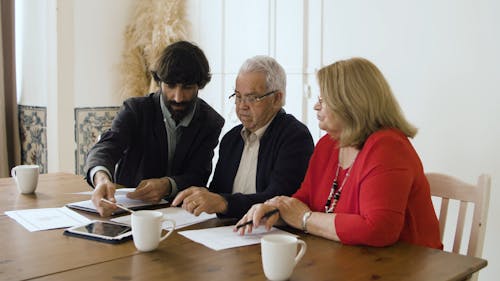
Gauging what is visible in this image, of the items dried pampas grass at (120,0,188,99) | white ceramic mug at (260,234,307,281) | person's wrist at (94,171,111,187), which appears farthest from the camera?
dried pampas grass at (120,0,188,99)

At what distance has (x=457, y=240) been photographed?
1703 millimetres

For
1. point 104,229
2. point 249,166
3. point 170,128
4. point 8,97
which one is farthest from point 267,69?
point 8,97

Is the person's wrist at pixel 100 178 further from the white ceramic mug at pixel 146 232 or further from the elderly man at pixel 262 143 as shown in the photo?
the white ceramic mug at pixel 146 232

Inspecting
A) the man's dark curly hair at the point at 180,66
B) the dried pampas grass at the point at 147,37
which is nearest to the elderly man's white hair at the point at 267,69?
the man's dark curly hair at the point at 180,66

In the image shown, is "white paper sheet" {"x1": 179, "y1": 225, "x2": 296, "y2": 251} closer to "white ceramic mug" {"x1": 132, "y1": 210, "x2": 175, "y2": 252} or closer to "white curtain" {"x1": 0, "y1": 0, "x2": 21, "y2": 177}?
"white ceramic mug" {"x1": 132, "y1": 210, "x2": 175, "y2": 252}

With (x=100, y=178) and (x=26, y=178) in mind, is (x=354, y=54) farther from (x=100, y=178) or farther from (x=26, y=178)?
(x=26, y=178)

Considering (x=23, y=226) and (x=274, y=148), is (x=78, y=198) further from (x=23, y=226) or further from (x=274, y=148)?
(x=274, y=148)

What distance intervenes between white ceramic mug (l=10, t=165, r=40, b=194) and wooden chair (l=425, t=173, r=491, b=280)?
1.46 metres

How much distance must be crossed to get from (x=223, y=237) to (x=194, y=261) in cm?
21

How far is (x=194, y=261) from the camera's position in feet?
4.31

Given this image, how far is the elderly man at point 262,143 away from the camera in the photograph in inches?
78.3

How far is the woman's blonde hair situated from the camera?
5.29 feet

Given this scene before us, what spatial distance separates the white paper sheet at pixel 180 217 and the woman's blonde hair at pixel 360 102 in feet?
1.68

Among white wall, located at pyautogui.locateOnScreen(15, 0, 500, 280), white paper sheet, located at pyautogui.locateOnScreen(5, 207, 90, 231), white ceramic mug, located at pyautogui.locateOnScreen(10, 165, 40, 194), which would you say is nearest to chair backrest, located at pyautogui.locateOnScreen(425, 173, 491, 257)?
white wall, located at pyautogui.locateOnScreen(15, 0, 500, 280)
